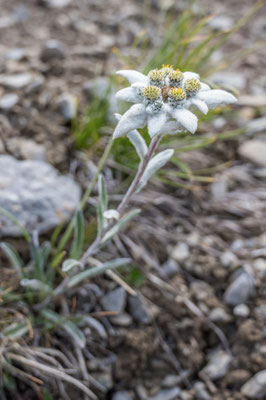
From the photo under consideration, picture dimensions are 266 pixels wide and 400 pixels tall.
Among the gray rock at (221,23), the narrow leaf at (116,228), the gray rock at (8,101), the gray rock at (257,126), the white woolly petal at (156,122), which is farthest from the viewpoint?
the gray rock at (221,23)

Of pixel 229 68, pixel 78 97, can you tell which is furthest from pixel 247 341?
pixel 229 68

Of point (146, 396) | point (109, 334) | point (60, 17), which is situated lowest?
point (146, 396)

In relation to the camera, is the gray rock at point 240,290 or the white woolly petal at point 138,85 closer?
the white woolly petal at point 138,85

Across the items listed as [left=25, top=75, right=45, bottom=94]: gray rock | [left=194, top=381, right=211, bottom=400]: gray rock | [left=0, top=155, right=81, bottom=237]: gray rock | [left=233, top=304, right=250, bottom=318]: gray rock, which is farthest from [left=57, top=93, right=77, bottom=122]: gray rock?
[left=194, top=381, right=211, bottom=400]: gray rock

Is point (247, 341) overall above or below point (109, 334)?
above

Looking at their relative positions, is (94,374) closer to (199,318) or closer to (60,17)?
(199,318)

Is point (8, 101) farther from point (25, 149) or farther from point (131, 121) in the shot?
point (131, 121)

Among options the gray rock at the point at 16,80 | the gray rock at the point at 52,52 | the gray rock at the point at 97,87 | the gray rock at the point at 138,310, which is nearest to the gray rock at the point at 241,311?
the gray rock at the point at 138,310

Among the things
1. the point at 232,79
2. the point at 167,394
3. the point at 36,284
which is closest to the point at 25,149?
the point at 36,284

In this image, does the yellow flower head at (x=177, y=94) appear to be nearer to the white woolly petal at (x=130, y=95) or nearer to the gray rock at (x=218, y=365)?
the white woolly petal at (x=130, y=95)
